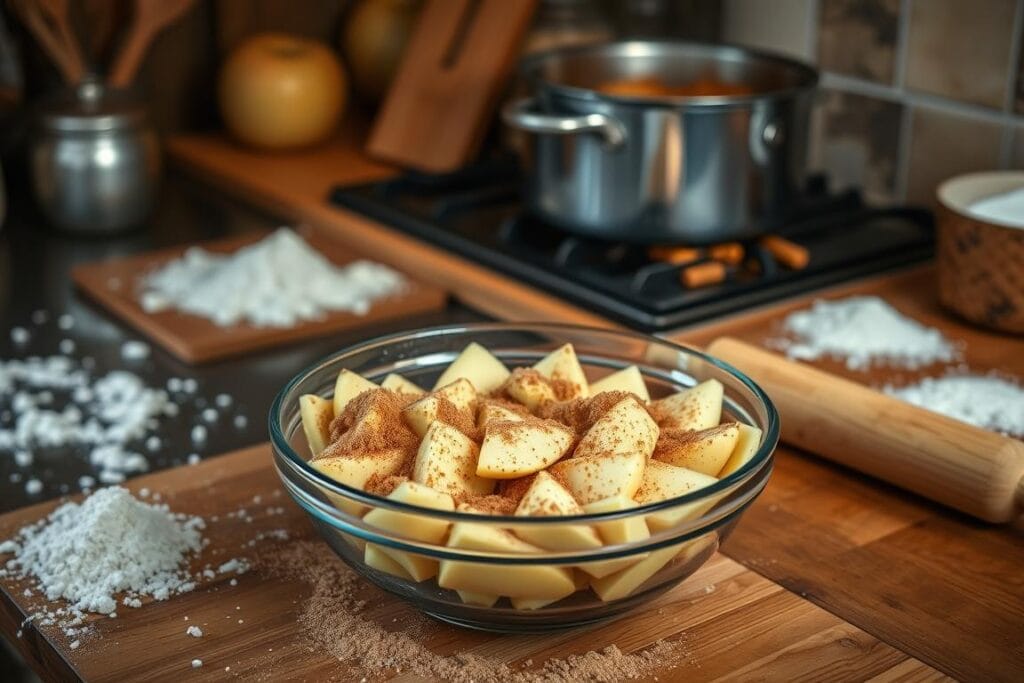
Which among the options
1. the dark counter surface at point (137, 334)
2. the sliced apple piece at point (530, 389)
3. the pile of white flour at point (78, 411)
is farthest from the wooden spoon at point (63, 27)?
the sliced apple piece at point (530, 389)

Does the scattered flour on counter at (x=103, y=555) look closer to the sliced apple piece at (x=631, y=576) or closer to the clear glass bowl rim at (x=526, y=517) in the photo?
the clear glass bowl rim at (x=526, y=517)

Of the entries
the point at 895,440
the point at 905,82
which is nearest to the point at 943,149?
the point at 905,82

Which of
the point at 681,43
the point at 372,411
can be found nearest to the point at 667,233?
the point at 681,43

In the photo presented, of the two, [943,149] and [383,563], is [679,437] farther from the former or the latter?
[943,149]

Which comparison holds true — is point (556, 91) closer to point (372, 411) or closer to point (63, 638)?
point (372, 411)

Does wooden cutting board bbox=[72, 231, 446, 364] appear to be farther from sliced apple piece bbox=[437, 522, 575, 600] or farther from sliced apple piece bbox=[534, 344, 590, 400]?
sliced apple piece bbox=[437, 522, 575, 600]

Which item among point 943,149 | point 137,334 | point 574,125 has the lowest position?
point 137,334

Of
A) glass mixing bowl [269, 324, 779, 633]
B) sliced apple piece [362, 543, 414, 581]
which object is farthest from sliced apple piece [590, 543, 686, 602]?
sliced apple piece [362, 543, 414, 581]
